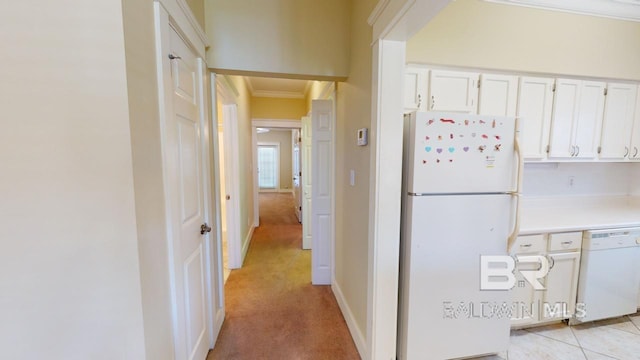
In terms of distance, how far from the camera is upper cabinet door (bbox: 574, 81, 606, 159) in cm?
216

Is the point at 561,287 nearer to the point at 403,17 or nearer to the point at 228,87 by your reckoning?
the point at 403,17

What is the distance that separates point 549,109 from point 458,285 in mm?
1766

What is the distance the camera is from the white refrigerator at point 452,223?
4.84 feet

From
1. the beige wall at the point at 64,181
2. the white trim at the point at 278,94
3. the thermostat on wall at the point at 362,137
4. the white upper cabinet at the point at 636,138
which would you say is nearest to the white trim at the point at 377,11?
the thermostat on wall at the point at 362,137

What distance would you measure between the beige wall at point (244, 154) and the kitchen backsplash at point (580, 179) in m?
3.28

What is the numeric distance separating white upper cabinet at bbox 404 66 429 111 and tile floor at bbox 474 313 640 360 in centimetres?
188

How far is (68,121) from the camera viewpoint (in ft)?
2.47

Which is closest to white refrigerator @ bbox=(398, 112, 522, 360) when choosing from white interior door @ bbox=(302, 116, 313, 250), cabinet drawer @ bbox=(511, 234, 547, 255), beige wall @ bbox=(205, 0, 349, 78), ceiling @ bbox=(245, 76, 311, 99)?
cabinet drawer @ bbox=(511, 234, 547, 255)

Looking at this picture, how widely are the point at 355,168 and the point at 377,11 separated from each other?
991 millimetres

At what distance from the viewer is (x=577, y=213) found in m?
2.25

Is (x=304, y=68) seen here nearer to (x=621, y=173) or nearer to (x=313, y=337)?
(x=313, y=337)

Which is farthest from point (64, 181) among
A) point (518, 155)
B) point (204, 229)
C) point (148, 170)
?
point (518, 155)

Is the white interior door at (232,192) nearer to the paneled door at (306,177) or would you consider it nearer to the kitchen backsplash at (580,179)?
the paneled door at (306,177)

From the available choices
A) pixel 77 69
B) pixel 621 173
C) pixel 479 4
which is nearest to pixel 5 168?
pixel 77 69
